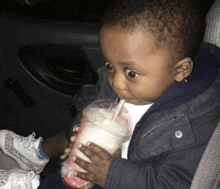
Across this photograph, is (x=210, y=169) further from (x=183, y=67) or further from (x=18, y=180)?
(x=18, y=180)

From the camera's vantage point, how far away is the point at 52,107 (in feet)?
5.20

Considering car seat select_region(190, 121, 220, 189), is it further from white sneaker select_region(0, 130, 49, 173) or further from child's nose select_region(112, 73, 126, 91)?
white sneaker select_region(0, 130, 49, 173)

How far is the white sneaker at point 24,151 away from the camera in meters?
1.38

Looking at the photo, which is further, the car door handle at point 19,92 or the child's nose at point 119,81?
the car door handle at point 19,92

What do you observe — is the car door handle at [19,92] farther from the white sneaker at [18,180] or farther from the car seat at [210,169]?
the car seat at [210,169]

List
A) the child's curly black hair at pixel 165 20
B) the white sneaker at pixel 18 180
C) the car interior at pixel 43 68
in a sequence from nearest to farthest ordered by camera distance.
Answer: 1. the child's curly black hair at pixel 165 20
2. the white sneaker at pixel 18 180
3. the car interior at pixel 43 68

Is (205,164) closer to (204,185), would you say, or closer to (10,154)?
(204,185)

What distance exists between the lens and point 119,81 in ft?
3.02

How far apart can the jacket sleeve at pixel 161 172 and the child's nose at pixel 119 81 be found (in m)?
0.27

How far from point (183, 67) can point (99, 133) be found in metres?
0.39

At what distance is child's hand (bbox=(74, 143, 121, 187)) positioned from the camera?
0.93 metres

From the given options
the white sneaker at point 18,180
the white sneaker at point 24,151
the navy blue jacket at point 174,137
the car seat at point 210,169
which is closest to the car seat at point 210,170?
the car seat at point 210,169

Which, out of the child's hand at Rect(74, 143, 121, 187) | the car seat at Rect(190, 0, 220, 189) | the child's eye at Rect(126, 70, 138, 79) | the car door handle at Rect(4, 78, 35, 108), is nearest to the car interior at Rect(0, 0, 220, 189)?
the car door handle at Rect(4, 78, 35, 108)

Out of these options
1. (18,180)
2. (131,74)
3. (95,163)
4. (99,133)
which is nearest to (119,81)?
(131,74)
